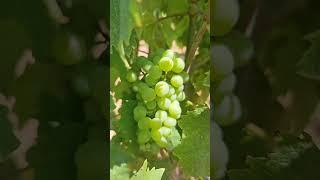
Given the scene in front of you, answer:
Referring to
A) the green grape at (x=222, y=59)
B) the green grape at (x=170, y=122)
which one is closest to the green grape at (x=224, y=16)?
the green grape at (x=222, y=59)

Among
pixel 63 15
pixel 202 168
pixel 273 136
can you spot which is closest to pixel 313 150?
pixel 273 136

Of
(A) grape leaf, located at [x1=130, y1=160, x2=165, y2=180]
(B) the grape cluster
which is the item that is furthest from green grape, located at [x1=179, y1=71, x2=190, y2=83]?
(A) grape leaf, located at [x1=130, y1=160, x2=165, y2=180]

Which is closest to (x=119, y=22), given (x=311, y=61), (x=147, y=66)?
(x=147, y=66)

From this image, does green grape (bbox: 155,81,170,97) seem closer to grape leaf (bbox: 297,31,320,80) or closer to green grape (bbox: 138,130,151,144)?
green grape (bbox: 138,130,151,144)

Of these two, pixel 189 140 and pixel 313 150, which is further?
pixel 189 140

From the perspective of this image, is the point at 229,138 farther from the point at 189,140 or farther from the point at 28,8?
the point at 28,8

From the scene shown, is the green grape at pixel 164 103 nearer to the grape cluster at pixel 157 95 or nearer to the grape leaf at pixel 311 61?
the grape cluster at pixel 157 95
